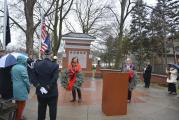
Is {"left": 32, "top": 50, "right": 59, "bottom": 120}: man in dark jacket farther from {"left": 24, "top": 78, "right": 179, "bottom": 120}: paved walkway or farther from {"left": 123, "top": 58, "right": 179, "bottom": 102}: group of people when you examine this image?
{"left": 123, "top": 58, "right": 179, "bottom": 102}: group of people

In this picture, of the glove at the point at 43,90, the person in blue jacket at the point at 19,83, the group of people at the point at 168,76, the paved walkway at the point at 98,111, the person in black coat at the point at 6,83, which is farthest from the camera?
the group of people at the point at 168,76

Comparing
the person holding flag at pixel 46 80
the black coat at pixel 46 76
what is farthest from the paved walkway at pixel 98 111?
the black coat at pixel 46 76

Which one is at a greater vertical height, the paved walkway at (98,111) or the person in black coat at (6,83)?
the person in black coat at (6,83)

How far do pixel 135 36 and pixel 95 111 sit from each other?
4317 cm

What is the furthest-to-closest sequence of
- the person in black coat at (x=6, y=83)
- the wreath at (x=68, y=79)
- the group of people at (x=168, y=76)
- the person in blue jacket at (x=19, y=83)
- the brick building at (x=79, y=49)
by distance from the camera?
1. the brick building at (x=79, y=49)
2. the group of people at (x=168, y=76)
3. the wreath at (x=68, y=79)
4. the person in black coat at (x=6, y=83)
5. the person in blue jacket at (x=19, y=83)

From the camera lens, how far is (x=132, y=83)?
11.9 metres

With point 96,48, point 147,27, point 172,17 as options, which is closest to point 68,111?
point 172,17

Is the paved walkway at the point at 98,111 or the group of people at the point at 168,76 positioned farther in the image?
the group of people at the point at 168,76

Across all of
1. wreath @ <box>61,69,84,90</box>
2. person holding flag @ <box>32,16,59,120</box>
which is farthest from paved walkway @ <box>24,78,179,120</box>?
person holding flag @ <box>32,16,59,120</box>

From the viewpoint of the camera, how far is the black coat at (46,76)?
726 centimetres

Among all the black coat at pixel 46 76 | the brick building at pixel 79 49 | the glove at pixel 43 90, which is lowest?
the glove at pixel 43 90

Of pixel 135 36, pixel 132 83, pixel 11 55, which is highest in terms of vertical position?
pixel 135 36

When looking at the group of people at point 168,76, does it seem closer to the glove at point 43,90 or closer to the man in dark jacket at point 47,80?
the man in dark jacket at point 47,80

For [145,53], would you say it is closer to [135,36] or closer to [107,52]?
[135,36]
